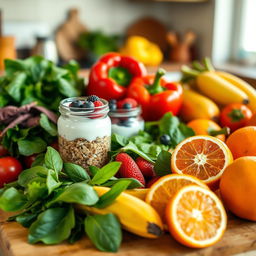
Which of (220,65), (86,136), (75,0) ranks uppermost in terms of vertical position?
(75,0)

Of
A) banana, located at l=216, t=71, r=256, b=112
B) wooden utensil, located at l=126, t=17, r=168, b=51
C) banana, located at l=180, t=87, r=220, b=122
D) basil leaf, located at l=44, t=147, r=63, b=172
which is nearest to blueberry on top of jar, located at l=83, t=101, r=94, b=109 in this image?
basil leaf, located at l=44, t=147, r=63, b=172

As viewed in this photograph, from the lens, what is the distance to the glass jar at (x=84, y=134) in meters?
0.82

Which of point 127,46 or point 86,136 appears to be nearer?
point 86,136

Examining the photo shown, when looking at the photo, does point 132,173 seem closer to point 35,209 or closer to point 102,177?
point 102,177

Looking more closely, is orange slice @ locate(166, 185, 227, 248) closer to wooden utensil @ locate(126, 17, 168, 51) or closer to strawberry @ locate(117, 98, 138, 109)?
strawberry @ locate(117, 98, 138, 109)

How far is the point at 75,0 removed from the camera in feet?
8.78

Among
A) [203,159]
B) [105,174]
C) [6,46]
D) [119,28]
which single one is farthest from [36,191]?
[119,28]

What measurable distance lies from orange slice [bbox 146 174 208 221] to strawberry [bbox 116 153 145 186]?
0.09m

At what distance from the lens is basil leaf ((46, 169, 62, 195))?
0.69 metres

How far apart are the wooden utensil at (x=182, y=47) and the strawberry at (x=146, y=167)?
195 centimetres

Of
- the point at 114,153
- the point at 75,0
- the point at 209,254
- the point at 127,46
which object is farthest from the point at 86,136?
the point at 75,0

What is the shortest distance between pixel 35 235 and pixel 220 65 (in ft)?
6.98

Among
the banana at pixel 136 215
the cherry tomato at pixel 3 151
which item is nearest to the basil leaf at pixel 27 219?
the banana at pixel 136 215

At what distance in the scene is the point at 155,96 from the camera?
115 centimetres
